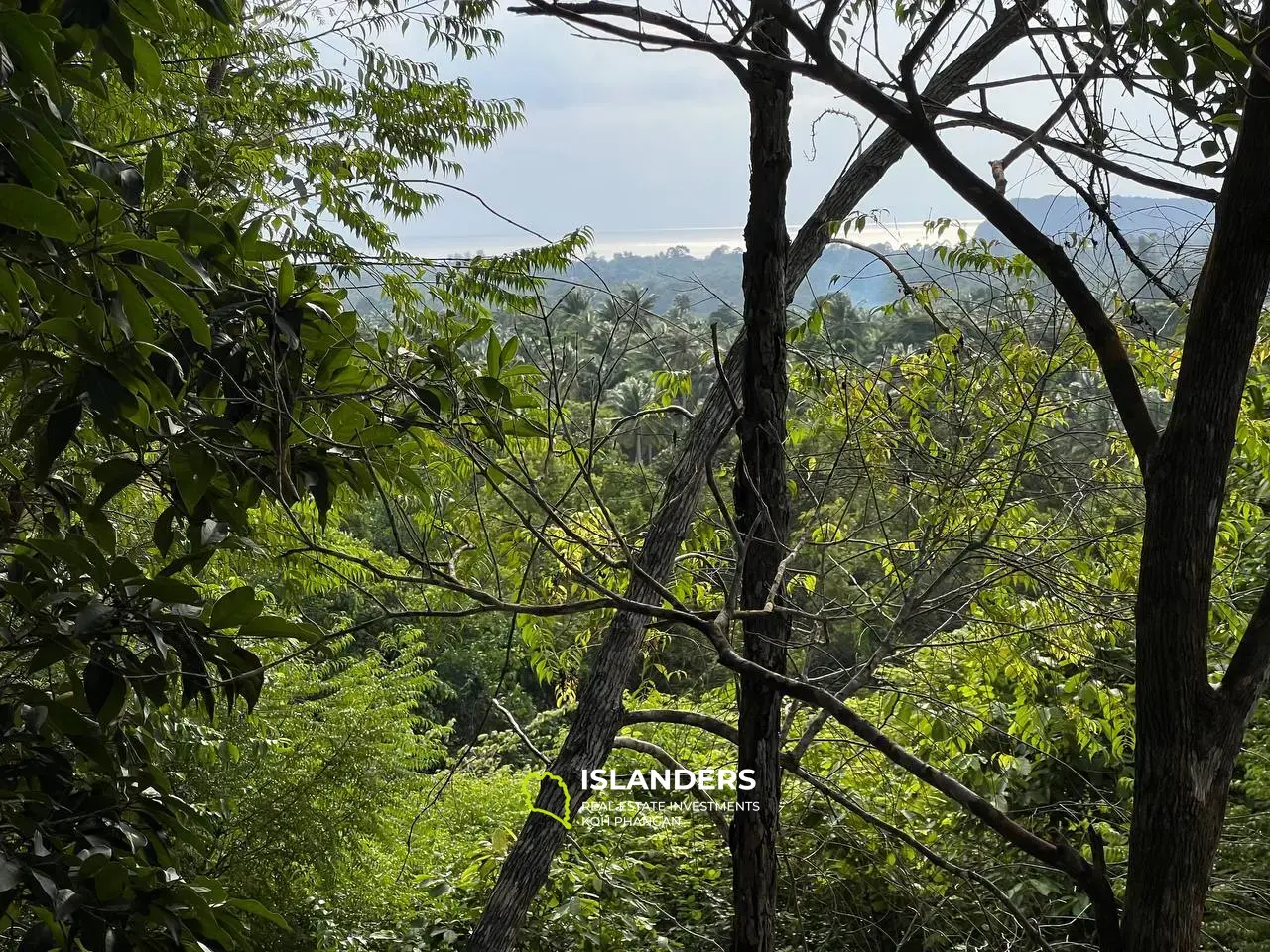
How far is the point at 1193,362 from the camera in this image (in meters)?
0.99

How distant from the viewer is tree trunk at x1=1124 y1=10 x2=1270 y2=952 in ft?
3.15

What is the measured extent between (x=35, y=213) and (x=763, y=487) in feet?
3.64

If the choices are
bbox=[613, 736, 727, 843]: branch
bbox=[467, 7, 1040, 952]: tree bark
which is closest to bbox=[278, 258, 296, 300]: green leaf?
bbox=[613, 736, 727, 843]: branch

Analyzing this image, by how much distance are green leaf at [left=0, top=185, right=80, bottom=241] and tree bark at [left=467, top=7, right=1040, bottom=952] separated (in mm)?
1873

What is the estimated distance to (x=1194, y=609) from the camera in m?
0.99

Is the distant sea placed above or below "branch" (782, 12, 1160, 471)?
above

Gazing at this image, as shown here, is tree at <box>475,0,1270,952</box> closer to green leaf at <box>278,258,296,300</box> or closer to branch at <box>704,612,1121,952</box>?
branch at <box>704,612,1121,952</box>

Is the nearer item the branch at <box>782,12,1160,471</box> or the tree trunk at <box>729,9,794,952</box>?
the branch at <box>782,12,1160,471</box>

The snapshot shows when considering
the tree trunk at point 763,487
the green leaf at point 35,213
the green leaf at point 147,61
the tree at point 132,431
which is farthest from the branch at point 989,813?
Answer: the green leaf at point 147,61

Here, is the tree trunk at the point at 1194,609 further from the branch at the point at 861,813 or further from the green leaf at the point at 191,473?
the green leaf at the point at 191,473

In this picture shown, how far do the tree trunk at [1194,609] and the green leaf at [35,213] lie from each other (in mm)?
1063

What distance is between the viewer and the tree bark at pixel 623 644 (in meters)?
2.56

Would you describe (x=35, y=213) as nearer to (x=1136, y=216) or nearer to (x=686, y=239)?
(x=686, y=239)

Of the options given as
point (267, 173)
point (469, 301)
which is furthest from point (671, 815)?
point (267, 173)
